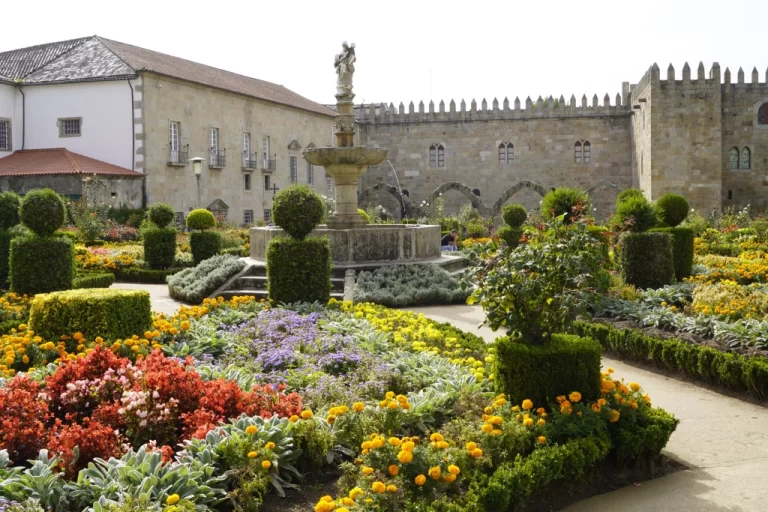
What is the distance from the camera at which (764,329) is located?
7.51 m

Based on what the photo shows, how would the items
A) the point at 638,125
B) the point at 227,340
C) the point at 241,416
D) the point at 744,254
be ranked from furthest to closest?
the point at 638,125
the point at 744,254
the point at 227,340
the point at 241,416

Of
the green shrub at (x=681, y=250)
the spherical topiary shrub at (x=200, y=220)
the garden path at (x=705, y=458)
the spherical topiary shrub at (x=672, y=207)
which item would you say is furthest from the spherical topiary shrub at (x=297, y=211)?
the spherical topiary shrub at (x=200, y=220)

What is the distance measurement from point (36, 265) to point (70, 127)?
1873cm

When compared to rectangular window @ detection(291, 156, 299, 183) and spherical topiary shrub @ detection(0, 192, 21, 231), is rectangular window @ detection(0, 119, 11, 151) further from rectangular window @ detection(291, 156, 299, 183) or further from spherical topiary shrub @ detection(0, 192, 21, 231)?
spherical topiary shrub @ detection(0, 192, 21, 231)

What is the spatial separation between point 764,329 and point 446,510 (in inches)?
201

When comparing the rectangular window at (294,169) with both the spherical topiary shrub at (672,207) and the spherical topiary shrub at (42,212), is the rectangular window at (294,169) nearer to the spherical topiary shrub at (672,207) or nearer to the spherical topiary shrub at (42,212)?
the spherical topiary shrub at (672,207)

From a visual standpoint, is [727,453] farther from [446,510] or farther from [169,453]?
[169,453]

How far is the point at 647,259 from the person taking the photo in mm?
11461

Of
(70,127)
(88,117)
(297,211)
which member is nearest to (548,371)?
(297,211)

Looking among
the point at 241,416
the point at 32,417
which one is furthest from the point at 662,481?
the point at 32,417

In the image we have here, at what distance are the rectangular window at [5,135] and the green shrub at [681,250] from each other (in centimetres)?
2385

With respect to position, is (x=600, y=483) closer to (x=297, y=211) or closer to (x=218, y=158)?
(x=297, y=211)

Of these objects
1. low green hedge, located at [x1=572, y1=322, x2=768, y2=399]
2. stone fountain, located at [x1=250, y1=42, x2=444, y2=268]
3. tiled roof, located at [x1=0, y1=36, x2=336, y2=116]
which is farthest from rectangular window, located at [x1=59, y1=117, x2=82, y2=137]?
low green hedge, located at [x1=572, y1=322, x2=768, y2=399]

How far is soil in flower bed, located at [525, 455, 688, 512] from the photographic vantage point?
4.57 metres
